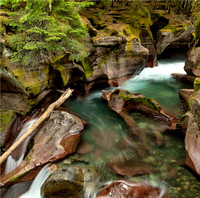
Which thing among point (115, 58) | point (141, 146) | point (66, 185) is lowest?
point (141, 146)

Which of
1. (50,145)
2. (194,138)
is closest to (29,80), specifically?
(50,145)

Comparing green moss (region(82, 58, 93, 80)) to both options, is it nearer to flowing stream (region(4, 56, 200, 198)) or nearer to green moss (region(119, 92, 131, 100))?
flowing stream (region(4, 56, 200, 198))

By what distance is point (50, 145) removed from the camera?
516 centimetres

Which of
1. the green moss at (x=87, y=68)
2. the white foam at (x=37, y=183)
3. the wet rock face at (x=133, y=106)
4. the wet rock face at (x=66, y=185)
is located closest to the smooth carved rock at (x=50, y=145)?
the white foam at (x=37, y=183)

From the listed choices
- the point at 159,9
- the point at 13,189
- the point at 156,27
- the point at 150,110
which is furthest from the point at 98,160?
the point at 159,9

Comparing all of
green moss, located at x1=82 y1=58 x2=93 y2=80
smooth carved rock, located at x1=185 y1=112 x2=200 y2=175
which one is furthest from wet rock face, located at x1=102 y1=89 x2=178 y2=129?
green moss, located at x1=82 y1=58 x2=93 y2=80

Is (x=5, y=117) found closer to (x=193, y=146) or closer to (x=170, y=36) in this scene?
(x=193, y=146)

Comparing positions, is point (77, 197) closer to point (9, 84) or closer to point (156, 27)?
point (9, 84)

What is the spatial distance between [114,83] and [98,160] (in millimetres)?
6898

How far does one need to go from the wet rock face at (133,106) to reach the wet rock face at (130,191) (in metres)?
2.97

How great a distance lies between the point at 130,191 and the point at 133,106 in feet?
14.9

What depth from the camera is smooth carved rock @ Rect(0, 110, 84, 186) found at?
438 cm

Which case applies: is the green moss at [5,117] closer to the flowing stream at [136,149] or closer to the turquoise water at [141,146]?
the flowing stream at [136,149]

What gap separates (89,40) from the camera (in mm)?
9039
